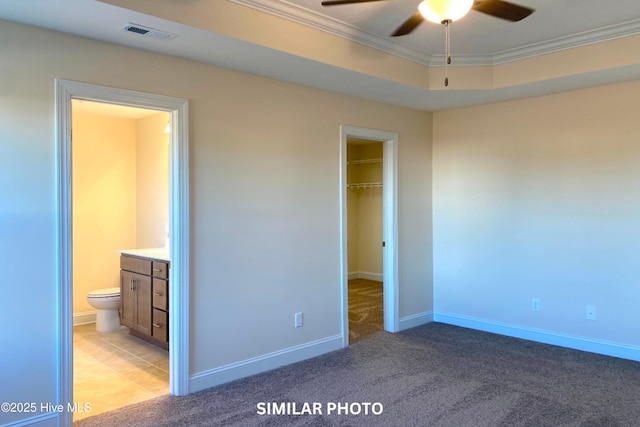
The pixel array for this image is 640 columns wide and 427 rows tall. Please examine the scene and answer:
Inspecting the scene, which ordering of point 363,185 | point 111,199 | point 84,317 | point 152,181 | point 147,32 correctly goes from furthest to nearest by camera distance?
point 363,185 → point 111,199 → point 152,181 → point 84,317 → point 147,32

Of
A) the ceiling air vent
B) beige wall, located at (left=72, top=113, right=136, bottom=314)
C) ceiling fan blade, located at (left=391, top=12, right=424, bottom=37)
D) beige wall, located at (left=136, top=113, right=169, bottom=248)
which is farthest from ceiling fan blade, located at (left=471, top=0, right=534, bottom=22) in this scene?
beige wall, located at (left=72, top=113, right=136, bottom=314)

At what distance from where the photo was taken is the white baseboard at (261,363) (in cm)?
339

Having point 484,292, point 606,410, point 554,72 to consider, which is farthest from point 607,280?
point 554,72

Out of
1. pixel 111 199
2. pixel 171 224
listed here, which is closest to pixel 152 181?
pixel 111 199

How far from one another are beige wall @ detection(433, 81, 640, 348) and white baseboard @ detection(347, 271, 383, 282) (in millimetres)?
2635

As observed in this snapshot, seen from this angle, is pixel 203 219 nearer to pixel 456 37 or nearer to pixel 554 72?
pixel 456 37

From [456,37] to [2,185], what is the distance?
339 centimetres

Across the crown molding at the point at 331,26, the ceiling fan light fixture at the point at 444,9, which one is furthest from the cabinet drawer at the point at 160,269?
the ceiling fan light fixture at the point at 444,9

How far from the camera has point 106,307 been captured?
16.2ft

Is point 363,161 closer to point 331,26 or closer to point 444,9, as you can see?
point 331,26

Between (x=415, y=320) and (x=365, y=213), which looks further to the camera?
(x=365, y=213)

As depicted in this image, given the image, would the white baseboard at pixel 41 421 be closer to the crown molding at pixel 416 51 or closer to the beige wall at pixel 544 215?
the crown molding at pixel 416 51

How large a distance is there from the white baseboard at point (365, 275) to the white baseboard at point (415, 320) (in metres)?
2.61

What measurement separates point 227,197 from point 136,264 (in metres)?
1.59
